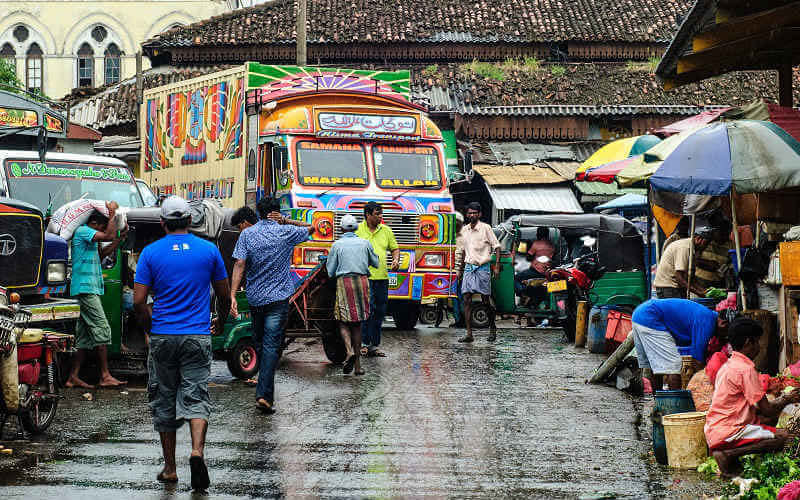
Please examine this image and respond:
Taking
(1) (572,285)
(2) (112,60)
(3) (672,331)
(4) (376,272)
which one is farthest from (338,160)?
(2) (112,60)

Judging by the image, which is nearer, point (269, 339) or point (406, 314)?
point (269, 339)

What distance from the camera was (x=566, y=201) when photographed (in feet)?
108

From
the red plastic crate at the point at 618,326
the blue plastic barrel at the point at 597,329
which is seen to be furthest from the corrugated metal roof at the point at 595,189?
the red plastic crate at the point at 618,326

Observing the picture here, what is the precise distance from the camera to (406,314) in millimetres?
19906

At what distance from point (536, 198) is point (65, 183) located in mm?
19459

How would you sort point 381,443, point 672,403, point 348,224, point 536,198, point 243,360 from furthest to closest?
point 536,198 < point 348,224 < point 243,360 < point 381,443 < point 672,403

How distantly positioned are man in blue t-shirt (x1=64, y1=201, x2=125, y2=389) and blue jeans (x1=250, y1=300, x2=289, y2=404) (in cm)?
184

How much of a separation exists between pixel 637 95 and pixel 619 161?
20801 mm

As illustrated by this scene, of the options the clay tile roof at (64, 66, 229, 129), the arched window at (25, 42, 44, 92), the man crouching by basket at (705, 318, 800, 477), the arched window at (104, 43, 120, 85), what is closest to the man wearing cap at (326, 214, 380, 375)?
the man crouching by basket at (705, 318, 800, 477)

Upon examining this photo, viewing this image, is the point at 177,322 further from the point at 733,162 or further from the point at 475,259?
the point at 475,259

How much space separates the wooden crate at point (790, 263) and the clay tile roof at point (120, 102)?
2937 centimetres

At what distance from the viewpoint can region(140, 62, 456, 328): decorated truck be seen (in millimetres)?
18453

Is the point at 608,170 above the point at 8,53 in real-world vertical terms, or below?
below

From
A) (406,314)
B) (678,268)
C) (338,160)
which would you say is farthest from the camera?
(406,314)
